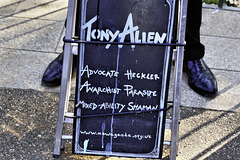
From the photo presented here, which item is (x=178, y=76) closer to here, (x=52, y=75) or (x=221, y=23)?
(x=52, y=75)

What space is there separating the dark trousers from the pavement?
0.38 metres

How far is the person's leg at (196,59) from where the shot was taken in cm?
369

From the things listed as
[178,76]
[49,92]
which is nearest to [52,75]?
[49,92]

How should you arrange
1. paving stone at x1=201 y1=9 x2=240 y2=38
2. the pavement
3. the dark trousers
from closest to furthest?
the pavement
the dark trousers
paving stone at x1=201 y1=9 x2=240 y2=38

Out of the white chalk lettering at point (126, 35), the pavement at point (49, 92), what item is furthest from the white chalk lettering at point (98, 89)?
the pavement at point (49, 92)

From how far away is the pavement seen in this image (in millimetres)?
3173

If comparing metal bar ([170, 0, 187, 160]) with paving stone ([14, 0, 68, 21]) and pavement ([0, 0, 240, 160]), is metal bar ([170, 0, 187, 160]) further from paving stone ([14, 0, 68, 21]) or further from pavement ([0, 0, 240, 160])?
paving stone ([14, 0, 68, 21])

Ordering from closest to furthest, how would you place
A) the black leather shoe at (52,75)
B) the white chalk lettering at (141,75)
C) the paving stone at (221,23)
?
1. the white chalk lettering at (141,75)
2. the black leather shoe at (52,75)
3. the paving stone at (221,23)

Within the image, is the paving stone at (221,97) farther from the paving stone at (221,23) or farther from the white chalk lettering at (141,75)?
the white chalk lettering at (141,75)

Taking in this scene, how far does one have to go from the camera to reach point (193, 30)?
12.3 ft

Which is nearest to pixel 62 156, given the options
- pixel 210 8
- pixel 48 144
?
pixel 48 144

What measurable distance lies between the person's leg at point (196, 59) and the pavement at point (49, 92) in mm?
96

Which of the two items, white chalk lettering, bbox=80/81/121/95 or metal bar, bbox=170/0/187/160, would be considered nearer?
metal bar, bbox=170/0/187/160

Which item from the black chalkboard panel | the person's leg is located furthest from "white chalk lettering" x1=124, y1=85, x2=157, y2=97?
the person's leg
